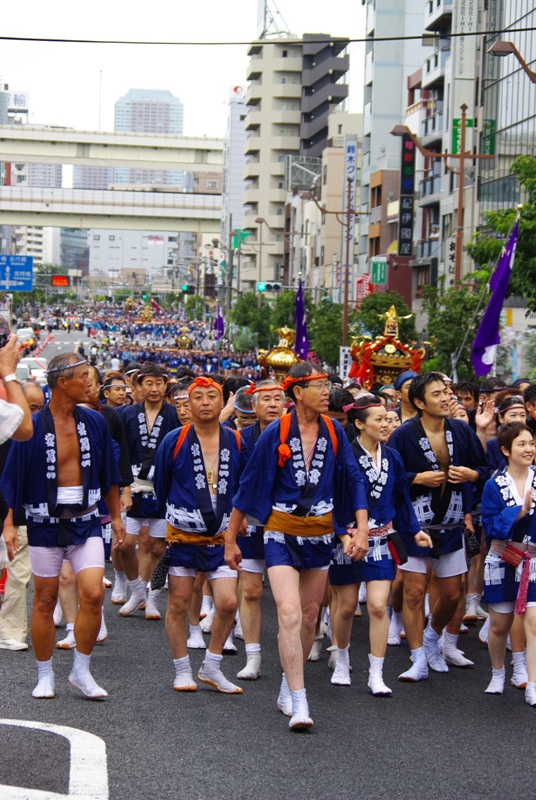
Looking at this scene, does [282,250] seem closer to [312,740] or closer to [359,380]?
[359,380]

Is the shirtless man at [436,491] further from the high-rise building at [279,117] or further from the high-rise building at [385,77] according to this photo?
the high-rise building at [279,117]

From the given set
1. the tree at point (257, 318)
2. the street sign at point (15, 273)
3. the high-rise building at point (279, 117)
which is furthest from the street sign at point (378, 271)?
the high-rise building at point (279, 117)

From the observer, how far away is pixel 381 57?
64.4 metres

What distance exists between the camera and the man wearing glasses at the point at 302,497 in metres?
6.84

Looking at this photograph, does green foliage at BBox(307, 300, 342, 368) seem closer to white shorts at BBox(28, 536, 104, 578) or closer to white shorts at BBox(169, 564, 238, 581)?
white shorts at BBox(169, 564, 238, 581)

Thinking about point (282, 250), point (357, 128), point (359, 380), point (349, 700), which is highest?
point (357, 128)

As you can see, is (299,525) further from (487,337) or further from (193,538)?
(487,337)

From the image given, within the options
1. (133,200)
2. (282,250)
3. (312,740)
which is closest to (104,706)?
(312,740)

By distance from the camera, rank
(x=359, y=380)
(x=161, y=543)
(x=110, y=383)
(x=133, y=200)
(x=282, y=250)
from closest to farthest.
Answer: (x=161, y=543)
(x=110, y=383)
(x=359, y=380)
(x=133, y=200)
(x=282, y=250)

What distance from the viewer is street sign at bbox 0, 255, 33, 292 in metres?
56.4

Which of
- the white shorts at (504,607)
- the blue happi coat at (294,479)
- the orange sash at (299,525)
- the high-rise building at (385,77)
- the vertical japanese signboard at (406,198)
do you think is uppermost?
the high-rise building at (385,77)

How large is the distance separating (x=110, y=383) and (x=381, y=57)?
56043mm

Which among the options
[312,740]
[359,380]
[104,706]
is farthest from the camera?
[359,380]

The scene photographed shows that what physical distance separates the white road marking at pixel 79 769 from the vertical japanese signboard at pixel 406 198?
1768 inches
